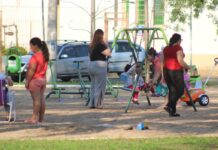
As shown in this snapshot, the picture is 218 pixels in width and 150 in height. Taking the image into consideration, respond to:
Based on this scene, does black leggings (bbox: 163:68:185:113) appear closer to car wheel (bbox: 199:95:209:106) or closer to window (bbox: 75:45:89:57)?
car wheel (bbox: 199:95:209:106)

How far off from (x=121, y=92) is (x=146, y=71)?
1.65 metres

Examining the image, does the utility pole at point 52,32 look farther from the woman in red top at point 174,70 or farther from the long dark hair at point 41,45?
the long dark hair at point 41,45

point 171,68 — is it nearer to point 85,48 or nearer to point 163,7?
point 85,48

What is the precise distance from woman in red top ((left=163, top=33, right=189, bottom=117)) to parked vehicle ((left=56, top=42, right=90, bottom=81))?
16.0 m

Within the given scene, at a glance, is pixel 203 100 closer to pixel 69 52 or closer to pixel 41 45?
pixel 41 45

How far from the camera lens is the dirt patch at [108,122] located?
42.0 ft

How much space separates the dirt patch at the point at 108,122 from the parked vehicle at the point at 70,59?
479 inches

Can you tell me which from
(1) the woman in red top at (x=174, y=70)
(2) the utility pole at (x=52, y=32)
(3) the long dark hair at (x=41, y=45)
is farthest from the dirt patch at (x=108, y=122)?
(2) the utility pole at (x=52, y=32)

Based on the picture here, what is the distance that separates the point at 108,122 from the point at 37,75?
170 centimetres

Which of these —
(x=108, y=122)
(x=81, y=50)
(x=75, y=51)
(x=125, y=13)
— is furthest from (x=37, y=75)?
(x=125, y=13)

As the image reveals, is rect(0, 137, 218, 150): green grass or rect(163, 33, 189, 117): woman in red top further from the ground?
rect(163, 33, 189, 117): woman in red top

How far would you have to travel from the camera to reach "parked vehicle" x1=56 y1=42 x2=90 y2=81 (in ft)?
108

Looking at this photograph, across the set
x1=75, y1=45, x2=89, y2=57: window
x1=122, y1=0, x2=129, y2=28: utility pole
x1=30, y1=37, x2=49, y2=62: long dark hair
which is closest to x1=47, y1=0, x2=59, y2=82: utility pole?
x1=75, y1=45, x2=89, y2=57: window

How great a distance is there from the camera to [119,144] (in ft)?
36.5
